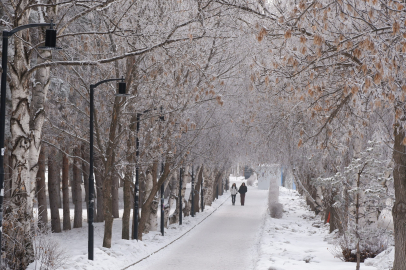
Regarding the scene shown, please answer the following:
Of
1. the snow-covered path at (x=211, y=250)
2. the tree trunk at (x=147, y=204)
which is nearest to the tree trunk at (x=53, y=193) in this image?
the tree trunk at (x=147, y=204)

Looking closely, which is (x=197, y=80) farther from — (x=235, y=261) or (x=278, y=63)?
(x=278, y=63)

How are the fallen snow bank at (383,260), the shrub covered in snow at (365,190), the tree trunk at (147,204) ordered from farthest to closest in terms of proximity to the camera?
the tree trunk at (147,204), the fallen snow bank at (383,260), the shrub covered in snow at (365,190)

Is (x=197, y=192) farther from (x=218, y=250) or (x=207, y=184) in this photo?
(x=218, y=250)

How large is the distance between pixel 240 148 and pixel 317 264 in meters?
19.8

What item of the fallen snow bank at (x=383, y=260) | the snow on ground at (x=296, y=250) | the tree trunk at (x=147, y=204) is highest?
the tree trunk at (x=147, y=204)

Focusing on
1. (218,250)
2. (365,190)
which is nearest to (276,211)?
(218,250)

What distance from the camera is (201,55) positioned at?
16344 mm

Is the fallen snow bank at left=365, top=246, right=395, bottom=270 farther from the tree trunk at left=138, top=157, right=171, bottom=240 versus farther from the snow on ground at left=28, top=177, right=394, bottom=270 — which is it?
the tree trunk at left=138, top=157, right=171, bottom=240

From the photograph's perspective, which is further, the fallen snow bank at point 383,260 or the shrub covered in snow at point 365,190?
the fallen snow bank at point 383,260

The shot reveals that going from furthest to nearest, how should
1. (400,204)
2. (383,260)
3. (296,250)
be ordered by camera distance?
1. (296,250)
2. (383,260)
3. (400,204)

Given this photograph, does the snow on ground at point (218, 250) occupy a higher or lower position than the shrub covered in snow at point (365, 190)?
lower

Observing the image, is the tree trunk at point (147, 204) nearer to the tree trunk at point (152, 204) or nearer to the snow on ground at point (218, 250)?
the snow on ground at point (218, 250)

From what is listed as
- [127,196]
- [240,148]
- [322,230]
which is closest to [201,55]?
[127,196]

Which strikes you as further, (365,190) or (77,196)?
(77,196)
